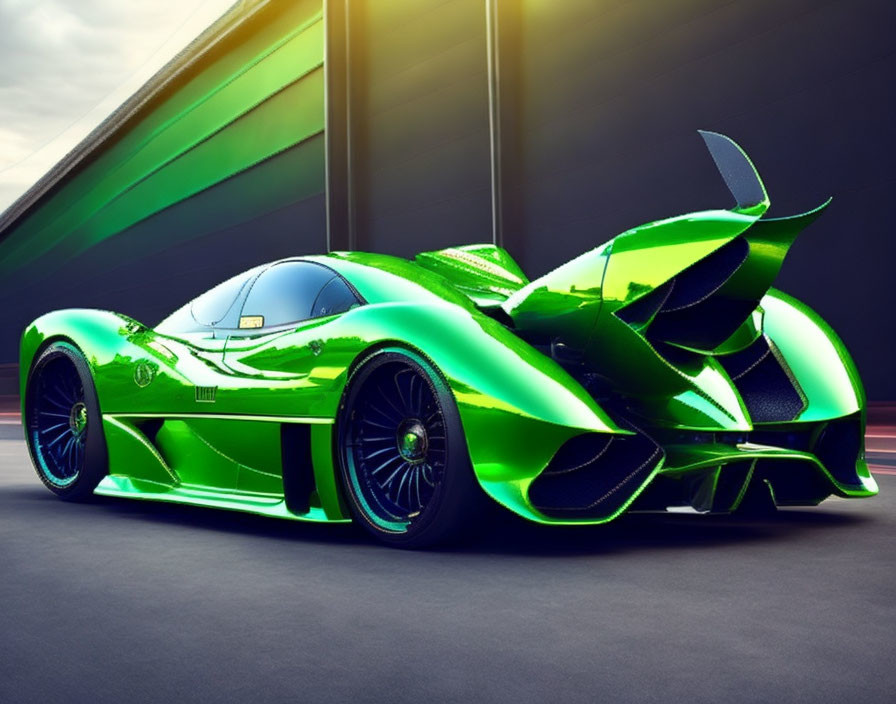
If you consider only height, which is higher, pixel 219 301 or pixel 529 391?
pixel 219 301

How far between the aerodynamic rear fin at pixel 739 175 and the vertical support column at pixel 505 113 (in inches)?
495

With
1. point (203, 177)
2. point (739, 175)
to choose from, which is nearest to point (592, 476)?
point (739, 175)

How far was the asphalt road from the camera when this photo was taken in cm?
247

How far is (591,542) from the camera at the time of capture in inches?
172

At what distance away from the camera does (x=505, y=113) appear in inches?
663

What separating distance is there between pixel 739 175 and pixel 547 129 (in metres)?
12.5

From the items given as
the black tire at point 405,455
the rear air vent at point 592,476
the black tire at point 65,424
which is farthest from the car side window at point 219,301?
the rear air vent at point 592,476

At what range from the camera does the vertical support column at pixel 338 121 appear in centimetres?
2123

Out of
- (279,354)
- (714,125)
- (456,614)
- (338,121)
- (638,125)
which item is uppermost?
(338,121)

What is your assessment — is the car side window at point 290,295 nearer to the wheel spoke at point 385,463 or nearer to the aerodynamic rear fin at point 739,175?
the wheel spoke at point 385,463

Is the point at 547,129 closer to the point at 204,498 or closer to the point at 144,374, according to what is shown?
the point at 144,374

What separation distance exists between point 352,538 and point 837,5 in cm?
950

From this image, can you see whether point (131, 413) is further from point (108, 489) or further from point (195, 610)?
point (195, 610)

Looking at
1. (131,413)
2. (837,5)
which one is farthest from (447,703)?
(837,5)
